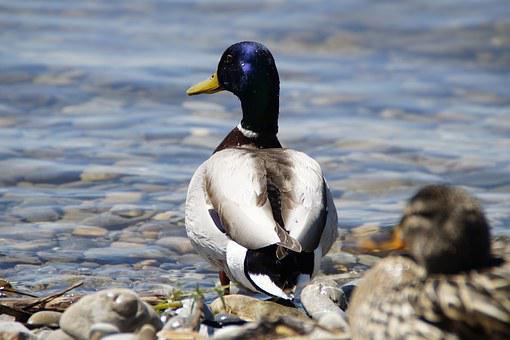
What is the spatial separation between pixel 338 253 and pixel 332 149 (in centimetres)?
252

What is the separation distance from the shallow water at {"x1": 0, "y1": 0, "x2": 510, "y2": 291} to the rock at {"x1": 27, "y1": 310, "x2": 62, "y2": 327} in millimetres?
1521

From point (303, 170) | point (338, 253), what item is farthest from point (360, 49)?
point (303, 170)

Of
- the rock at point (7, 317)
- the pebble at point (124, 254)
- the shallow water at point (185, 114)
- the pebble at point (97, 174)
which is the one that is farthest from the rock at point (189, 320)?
the pebble at point (97, 174)

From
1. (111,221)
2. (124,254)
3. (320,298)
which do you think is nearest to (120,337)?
(320,298)

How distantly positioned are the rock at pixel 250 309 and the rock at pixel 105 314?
657 mm

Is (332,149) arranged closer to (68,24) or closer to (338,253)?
(338,253)

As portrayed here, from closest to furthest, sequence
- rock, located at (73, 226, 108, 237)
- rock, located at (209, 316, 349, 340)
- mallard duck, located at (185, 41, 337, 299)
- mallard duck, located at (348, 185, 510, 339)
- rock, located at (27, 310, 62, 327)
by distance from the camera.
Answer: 1. mallard duck, located at (348, 185, 510, 339)
2. rock, located at (209, 316, 349, 340)
3. rock, located at (27, 310, 62, 327)
4. mallard duck, located at (185, 41, 337, 299)
5. rock, located at (73, 226, 108, 237)

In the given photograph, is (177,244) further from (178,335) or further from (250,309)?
(178,335)

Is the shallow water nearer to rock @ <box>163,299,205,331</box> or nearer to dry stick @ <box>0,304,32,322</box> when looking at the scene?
dry stick @ <box>0,304,32,322</box>

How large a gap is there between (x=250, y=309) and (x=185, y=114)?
18.3 ft

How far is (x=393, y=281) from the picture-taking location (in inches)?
163

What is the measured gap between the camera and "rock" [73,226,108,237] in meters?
7.86

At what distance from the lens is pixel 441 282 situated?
395 cm

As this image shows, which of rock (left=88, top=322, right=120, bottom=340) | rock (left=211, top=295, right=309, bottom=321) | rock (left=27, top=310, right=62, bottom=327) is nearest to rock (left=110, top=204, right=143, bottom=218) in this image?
rock (left=211, top=295, right=309, bottom=321)
